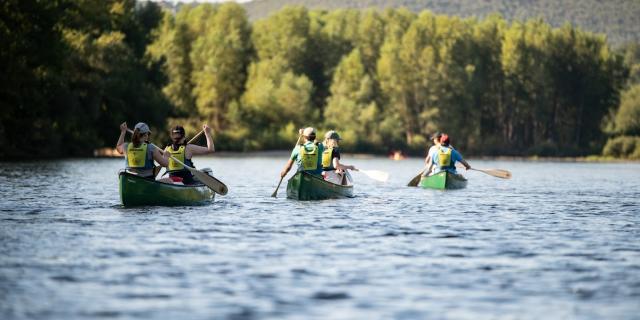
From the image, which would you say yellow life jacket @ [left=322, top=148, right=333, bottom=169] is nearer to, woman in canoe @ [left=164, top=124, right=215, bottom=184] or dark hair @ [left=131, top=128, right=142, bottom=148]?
woman in canoe @ [left=164, top=124, right=215, bottom=184]

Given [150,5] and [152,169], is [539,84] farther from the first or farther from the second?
[152,169]

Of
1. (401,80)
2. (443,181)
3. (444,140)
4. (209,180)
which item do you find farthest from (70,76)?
(401,80)

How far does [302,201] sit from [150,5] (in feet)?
221

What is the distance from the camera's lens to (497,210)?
26.3 metres

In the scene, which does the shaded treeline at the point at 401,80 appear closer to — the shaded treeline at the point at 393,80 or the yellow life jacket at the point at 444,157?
the shaded treeline at the point at 393,80

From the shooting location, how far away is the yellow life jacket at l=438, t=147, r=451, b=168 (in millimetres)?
34156

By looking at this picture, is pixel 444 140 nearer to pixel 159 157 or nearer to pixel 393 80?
pixel 159 157

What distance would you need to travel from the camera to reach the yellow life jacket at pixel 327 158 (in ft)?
93.7

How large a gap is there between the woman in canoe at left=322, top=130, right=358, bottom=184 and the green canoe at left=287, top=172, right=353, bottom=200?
0.63 m

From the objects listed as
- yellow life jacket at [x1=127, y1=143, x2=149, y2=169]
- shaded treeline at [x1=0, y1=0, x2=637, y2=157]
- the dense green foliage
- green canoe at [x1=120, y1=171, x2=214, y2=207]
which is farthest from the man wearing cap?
shaded treeline at [x1=0, y1=0, x2=637, y2=157]

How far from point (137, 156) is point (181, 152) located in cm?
170

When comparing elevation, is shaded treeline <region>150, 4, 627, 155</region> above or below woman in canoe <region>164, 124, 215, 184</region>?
above

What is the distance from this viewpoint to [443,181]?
34781 millimetres

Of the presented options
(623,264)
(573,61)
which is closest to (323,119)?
(573,61)
